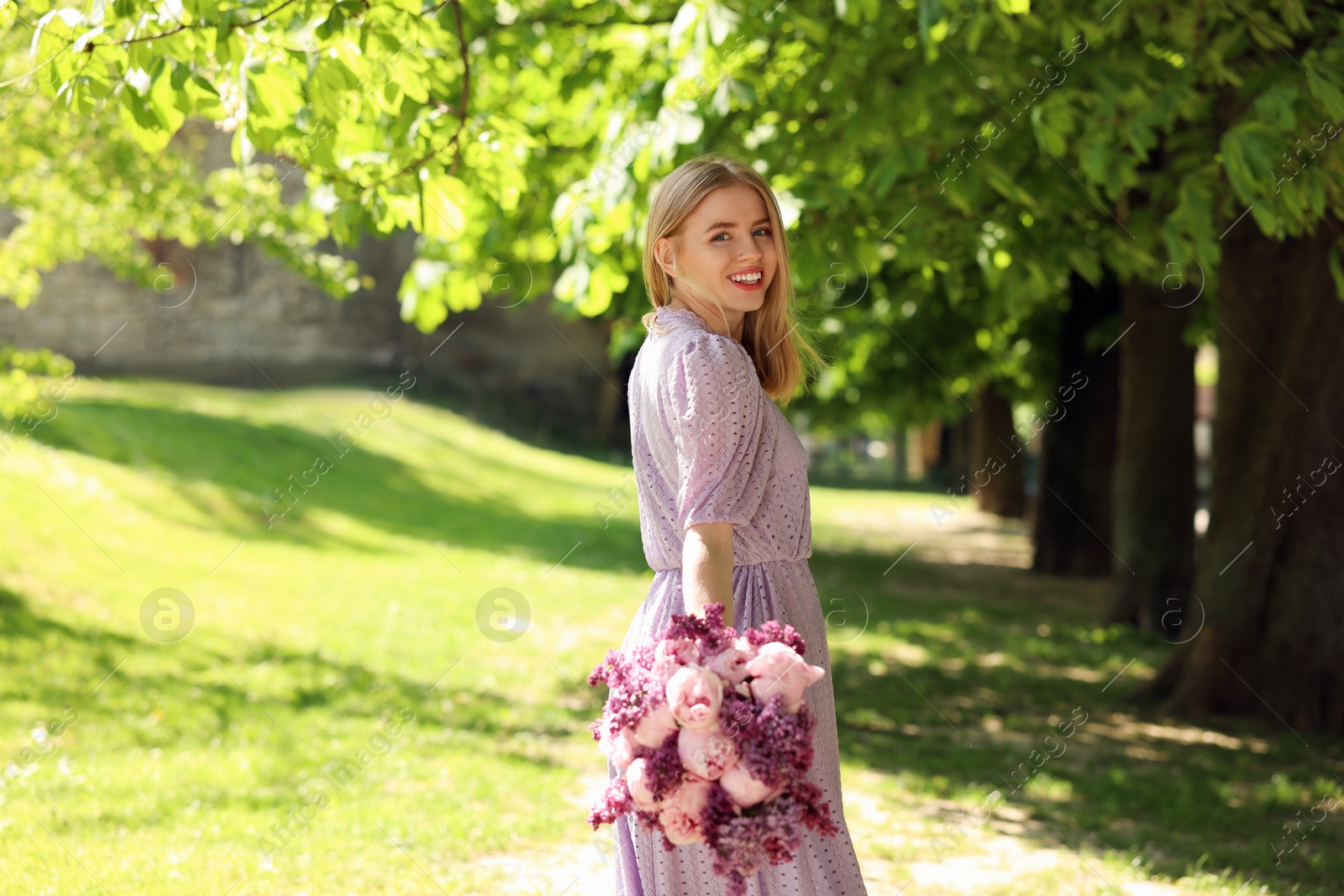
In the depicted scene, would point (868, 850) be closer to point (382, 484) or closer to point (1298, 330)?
point (1298, 330)

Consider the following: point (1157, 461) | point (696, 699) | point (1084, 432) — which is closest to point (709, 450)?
point (696, 699)

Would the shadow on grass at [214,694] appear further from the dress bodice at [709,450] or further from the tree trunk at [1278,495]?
the dress bodice at [709,450]

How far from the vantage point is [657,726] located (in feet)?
6.88

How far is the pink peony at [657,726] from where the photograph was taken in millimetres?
2092

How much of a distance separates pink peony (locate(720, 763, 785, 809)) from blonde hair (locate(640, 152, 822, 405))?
0.98 metres

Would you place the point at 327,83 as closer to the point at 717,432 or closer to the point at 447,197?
the point at 447,197

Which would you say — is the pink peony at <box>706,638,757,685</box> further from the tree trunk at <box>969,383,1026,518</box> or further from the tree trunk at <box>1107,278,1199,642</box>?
the tree trunk at <box>969,383,1026,518</box>

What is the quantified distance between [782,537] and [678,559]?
24 centimetres

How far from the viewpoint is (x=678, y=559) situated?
257cm

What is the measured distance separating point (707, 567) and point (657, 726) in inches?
13.4

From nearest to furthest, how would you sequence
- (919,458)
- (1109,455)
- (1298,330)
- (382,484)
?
(1298,330)
(1109,455)
(382,484)
(919,458)

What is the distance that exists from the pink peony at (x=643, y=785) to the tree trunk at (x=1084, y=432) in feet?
40.2

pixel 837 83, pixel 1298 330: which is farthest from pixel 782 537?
pixel 1298 330

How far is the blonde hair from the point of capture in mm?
2570
